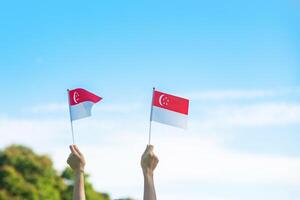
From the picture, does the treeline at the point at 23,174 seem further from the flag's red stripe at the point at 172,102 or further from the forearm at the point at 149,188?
the forearm at the point at 149,188

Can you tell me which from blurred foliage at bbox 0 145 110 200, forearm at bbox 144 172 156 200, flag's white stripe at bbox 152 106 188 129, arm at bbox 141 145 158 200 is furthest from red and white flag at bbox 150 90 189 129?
blurred foliage at bbox 0 145 110 200

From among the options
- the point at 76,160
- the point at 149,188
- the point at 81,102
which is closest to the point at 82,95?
the point at 81,102

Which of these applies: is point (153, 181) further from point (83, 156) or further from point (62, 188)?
point (62, 188)

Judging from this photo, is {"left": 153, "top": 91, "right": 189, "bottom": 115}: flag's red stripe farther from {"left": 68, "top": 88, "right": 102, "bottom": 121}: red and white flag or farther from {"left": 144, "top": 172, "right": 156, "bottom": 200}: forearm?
{"left": 144, "top": 172, "right": 156, "bottom": 200}: forearm

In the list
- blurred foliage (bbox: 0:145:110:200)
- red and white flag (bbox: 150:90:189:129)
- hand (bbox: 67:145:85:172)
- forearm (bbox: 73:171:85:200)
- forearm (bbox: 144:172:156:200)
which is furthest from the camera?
blurred foliage (bbox: 0:145:110:200)

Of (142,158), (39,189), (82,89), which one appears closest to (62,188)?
(39,189)

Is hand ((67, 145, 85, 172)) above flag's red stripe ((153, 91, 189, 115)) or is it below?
below

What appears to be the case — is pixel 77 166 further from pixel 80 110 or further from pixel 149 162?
pixel 80 110
